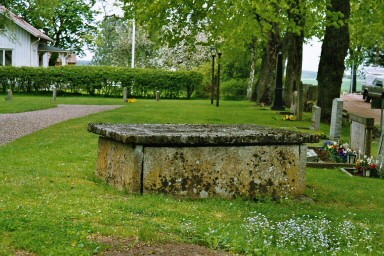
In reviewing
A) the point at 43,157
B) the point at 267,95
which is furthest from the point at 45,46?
the point at 43,157

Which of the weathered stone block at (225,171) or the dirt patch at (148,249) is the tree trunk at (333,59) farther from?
the dirt patch at (148,249)

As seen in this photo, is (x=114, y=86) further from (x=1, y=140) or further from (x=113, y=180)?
(x=113, y=180)

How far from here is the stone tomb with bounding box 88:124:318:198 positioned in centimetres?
812

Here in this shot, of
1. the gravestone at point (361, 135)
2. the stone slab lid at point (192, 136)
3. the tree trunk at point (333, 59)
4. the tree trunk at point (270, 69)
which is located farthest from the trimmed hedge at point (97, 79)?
the stone slab lid at point (192, 136)

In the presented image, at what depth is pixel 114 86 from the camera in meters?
47.6

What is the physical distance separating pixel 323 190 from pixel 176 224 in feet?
14.7

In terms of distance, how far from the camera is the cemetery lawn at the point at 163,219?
542 cm

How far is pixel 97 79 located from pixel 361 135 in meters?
33.9

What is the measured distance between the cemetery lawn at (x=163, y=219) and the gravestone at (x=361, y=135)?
3.63 meters

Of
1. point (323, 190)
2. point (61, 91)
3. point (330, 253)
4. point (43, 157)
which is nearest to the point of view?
point (330, 253)

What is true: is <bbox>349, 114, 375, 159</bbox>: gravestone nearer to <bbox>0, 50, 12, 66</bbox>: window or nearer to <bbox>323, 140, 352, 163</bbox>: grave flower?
<bbox>323, 140, 352, 163</bbox>: grave flower

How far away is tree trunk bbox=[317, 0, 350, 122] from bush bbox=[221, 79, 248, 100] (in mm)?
29059

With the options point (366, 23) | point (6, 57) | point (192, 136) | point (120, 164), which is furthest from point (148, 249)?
point (6, 57)

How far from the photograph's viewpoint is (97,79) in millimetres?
46781
